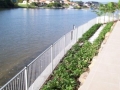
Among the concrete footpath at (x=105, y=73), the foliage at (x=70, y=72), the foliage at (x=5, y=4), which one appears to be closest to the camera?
the foliage at (x=70, y=72)

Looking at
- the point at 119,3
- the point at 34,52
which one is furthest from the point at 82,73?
the point at 119,3

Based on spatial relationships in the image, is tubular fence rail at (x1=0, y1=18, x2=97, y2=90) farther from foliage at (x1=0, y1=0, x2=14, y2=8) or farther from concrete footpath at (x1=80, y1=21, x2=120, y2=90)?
foliage at (x1=0, y1=0, x2=14, y2=8)

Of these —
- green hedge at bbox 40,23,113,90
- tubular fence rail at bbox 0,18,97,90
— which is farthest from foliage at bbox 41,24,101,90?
tubular fence rail at bbox 0,18,97,90

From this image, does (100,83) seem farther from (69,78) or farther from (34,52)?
(34,52)

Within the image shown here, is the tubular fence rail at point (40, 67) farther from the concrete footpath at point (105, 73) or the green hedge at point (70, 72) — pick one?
the concrete footpath at point (105, 73)

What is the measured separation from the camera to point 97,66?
7.79m

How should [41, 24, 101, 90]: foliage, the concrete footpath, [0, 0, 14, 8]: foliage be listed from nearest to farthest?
[41, 24, 101, 90]: foliage < the concrete footpath < [0, 0, 14, 8]: foliage

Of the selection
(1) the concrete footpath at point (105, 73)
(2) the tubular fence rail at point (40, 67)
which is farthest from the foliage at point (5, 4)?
(1) the concrete footpath at point (105, 73)

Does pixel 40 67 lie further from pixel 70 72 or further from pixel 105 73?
pixel 105 73

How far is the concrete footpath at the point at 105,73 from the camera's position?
244 inches

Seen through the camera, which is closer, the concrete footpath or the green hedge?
the green hedge

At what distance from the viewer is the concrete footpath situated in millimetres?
6187

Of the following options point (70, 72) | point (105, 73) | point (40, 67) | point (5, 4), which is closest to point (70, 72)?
point (70, 72)

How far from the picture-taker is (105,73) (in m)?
7.12
